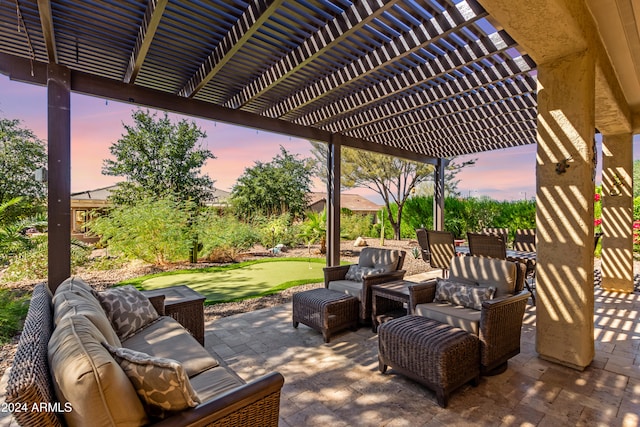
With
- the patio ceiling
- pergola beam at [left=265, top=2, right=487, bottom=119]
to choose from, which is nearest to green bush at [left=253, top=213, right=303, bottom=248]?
the patio ceiling

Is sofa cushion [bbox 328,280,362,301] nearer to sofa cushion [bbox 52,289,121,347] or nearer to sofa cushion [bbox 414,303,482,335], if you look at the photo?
sofa cushion [bbox 414,303,482,335]

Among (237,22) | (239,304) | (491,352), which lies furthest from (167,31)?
(491,352)

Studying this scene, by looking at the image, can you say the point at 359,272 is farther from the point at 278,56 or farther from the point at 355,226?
the point at 355,226

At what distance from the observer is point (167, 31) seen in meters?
3.27

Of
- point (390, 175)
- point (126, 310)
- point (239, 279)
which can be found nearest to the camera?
point (126, 310)

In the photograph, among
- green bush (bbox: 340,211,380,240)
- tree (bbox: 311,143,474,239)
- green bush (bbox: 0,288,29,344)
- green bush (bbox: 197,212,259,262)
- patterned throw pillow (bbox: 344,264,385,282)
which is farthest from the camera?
tree (bbox: 311,143,474,239)

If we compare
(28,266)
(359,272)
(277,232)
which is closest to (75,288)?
(359,272)

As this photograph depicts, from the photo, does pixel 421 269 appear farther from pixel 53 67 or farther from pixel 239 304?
pixel 53 67

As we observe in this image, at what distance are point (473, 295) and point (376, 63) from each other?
2.90m

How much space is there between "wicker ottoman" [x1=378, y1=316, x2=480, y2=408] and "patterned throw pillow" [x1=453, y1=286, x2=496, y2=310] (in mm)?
586

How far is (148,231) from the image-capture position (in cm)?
808

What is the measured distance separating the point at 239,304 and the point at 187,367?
3227mm

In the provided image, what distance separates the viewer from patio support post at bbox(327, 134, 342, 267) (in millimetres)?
6652

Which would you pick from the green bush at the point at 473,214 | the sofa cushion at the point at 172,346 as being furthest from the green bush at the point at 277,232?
the sofa cushion at the point at 172,346
